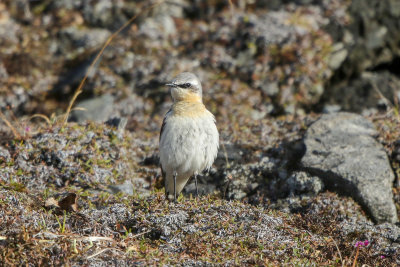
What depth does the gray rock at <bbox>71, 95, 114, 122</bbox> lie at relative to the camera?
11.6 meters

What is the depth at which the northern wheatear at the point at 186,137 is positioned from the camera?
25.1ft

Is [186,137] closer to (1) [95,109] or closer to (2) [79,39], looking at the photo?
(1) [95,109]

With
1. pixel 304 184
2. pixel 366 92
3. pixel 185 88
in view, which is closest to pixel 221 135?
pixel 185 88

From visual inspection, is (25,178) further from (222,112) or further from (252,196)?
(222,112)

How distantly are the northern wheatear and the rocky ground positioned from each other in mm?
702

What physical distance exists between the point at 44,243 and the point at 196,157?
320 centimetres

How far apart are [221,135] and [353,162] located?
312 cm

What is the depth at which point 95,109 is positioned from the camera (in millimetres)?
12312

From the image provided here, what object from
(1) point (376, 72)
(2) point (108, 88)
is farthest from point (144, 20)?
(1) point (376, 72)

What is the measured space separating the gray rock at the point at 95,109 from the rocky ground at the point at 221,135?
6 cm

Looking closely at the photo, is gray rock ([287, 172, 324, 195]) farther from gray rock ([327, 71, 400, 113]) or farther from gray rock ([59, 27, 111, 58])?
gray rock ([59, 27, 111, 58])

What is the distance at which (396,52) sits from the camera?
1366 centimetres

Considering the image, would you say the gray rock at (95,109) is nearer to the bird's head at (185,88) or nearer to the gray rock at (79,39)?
the gray rock at (79,39)

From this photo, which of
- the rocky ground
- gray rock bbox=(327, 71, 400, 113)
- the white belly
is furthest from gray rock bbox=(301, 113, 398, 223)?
gray rock bbox=(327, 71, 400, 113)
